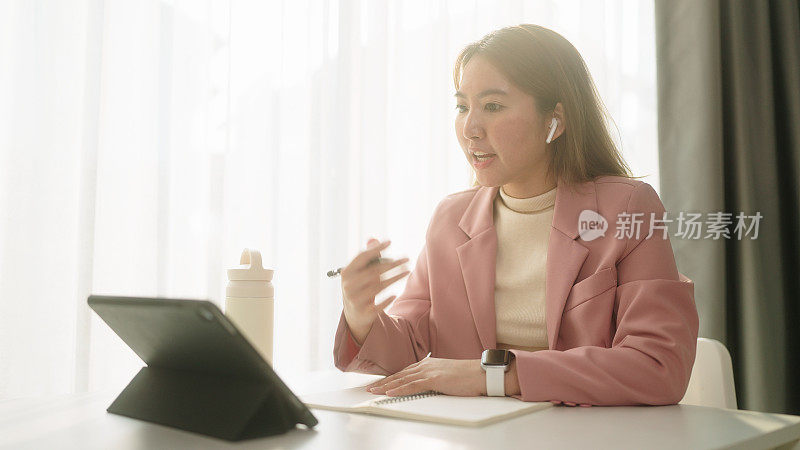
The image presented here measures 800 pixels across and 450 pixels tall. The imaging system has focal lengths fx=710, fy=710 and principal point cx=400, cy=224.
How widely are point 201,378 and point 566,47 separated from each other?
1002 mm

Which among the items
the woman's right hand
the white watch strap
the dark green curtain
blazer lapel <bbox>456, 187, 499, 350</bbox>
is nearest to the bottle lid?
the woman's right hand

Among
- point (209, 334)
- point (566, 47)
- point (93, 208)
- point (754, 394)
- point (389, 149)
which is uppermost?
point (566, 47)

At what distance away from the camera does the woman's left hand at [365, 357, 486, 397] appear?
979mm

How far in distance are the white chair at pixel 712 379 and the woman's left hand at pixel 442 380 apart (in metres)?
0.47

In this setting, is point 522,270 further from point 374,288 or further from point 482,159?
point 374,288

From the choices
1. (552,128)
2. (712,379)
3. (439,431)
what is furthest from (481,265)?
(439,431)

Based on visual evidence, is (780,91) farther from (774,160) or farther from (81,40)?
(81,40)

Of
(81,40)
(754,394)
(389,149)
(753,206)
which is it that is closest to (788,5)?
(753,206)

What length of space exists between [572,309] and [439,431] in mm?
546

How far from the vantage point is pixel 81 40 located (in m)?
1.45

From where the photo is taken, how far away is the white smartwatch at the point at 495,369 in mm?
975

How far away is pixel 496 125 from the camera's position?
1366 millimetres

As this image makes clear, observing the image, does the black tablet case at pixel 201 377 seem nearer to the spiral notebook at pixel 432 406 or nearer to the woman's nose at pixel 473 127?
the spiral notebook at pixel 432 406

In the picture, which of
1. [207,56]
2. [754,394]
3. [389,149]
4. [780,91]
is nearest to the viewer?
[207,56]
